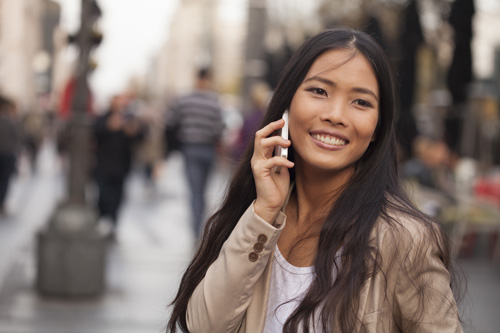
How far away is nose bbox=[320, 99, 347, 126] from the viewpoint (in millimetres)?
2340

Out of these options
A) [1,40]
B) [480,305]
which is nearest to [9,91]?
[1,40]

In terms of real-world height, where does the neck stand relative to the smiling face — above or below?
below

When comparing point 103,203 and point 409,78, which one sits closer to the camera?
point 103,203

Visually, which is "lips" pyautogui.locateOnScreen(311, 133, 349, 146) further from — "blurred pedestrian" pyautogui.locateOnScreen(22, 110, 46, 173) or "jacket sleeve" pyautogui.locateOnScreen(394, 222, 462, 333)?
"blurred pedestrian" pyautogui.locateOnScreen(22, 110, 46, 173)

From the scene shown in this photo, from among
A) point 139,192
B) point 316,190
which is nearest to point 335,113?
point 316,190

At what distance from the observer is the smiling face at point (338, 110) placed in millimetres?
2354

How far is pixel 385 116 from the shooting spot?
7.97 ft

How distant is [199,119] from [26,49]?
41371 millimetres

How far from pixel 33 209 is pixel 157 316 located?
9140 millimetres

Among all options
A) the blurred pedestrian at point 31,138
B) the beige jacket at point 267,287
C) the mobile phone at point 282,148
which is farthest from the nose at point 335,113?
the blurred pedestrian at point 31,138

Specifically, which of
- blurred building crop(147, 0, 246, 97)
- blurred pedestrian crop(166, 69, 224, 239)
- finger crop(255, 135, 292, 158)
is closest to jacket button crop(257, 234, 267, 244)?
finger crop(255, 135, 292, 158)

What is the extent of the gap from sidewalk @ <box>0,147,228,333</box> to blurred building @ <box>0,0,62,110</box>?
2714cm

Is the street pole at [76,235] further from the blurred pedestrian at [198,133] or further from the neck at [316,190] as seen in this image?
the neck at [316,190]

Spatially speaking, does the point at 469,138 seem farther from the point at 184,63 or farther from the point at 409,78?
the point at 184,63
